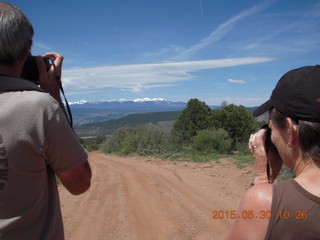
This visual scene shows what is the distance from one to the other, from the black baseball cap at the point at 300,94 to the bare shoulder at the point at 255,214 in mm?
358

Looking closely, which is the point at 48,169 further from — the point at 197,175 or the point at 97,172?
the point at 97,172

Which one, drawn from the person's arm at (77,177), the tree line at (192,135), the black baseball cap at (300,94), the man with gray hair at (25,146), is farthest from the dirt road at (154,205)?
the tree line at (192,135)

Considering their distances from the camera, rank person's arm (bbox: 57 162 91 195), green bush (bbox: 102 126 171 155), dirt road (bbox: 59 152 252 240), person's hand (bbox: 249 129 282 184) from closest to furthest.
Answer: person's arm (bbox: 57 162 91 195), person's hand (bbox: 249 129 282 184), dirt road (bbox: 59 152 252 240), green bush (bbox: 102 126 171 155)

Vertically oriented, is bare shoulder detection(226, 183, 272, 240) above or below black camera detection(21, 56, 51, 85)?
below

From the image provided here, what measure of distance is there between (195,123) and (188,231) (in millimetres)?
19499

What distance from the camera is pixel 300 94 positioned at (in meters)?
1.36

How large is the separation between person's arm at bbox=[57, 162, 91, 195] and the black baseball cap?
1.00 m

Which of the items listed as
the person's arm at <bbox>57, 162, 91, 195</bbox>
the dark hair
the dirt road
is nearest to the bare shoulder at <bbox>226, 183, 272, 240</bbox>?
the dark hair

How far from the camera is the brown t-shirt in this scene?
1.37m

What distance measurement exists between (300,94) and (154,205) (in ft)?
16.1

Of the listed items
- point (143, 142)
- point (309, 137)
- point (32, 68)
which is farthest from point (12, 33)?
point (143, 142)

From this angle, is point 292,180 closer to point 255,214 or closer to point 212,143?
point 255,214

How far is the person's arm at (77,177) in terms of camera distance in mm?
1523
